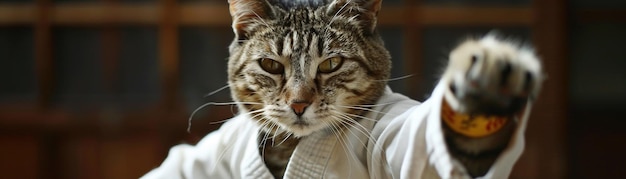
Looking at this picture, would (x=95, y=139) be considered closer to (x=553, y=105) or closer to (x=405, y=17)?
(x=405, y=17)

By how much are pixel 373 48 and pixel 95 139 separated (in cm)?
81

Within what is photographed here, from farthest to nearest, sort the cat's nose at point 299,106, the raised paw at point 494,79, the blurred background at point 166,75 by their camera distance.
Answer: the blurred background at point 166,75, the cat's nose at point 299,106, the raised paw at point 494,79

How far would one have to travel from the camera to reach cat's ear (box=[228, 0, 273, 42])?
1.84 ft

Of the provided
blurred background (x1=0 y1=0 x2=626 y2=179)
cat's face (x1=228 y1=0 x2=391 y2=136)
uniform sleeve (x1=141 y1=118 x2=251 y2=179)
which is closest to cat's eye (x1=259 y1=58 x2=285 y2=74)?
cat's face (x1=228 y1=0 x2=391 y2=136)

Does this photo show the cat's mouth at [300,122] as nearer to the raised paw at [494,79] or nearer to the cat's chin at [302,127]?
the cat's chin at [302,127]

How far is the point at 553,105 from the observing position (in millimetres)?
1140

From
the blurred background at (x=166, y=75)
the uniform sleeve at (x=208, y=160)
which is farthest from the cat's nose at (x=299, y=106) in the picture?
the blurred background at (x=166, y=75)

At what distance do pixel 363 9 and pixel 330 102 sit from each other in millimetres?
75

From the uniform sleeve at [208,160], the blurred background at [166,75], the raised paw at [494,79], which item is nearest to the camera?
the raised paw at [494,79]

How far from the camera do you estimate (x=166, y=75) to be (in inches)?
45.4

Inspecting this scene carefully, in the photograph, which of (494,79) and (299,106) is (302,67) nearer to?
(299,106)

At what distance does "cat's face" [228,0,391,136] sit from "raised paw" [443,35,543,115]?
0.15 metres

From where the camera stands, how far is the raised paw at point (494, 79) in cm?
37

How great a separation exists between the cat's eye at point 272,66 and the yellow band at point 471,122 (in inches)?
6.8
